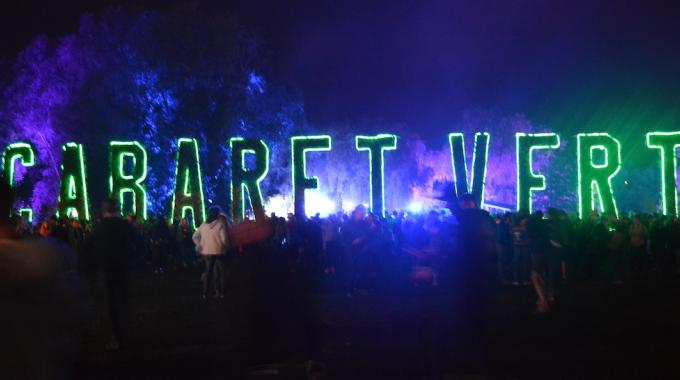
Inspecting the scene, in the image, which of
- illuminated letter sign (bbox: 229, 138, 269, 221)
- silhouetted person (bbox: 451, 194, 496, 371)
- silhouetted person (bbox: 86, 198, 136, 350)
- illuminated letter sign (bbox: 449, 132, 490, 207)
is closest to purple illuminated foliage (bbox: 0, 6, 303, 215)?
illuminated letter sign (bbox: 229, 138, 269, 221)

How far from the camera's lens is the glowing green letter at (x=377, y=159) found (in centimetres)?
2588

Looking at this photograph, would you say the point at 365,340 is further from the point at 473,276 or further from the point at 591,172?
the point at 591,172

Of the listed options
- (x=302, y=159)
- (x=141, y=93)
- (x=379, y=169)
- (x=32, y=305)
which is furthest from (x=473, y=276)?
(x=141, y=93)

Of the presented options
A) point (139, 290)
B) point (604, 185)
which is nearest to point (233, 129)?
point (604, 185)

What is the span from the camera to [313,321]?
6.59m

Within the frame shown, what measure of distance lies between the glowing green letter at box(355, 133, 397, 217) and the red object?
64.5 feet

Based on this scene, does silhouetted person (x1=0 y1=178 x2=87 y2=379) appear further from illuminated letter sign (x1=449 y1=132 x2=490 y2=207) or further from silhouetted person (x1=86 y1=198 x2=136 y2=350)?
illuminated letter sign (x1=449 y1=132 x2=490 y2=207)

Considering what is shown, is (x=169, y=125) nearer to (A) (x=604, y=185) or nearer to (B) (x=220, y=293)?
(A) (x=604, y=185)

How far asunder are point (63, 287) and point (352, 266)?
503 inches

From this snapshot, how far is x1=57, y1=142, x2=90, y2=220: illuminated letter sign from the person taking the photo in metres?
30.6

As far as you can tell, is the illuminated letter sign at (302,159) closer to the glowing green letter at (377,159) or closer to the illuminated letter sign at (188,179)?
the glowing green letter at (377,159)

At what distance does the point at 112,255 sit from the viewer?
9539 mm

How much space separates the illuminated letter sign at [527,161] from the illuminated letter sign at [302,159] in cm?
623

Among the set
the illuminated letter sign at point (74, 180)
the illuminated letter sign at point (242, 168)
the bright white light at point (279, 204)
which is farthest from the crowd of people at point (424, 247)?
the bright white light at point (279, 204)
